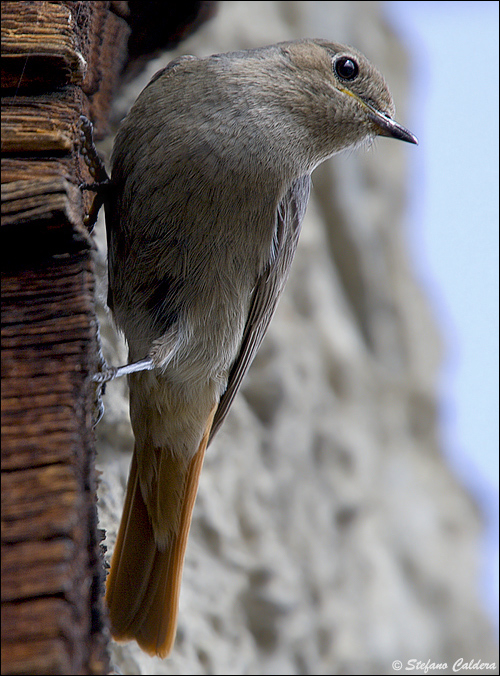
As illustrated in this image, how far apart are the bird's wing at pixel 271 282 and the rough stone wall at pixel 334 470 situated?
645mm

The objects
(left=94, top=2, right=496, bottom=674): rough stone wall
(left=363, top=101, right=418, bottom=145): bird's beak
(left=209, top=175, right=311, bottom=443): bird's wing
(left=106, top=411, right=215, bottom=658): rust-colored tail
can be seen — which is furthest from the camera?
(left=94, top=2, right=496, bottom=674): rough stone wall

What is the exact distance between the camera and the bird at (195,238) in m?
2.70

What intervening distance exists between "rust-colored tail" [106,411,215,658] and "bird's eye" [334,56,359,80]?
1.96 m

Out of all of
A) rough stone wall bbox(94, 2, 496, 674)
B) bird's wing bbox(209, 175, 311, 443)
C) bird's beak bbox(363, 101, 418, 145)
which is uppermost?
bird's beak bbox(363, 101, 418, 145)

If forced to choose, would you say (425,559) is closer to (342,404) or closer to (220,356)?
(342,404)

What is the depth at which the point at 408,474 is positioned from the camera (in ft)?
18.4

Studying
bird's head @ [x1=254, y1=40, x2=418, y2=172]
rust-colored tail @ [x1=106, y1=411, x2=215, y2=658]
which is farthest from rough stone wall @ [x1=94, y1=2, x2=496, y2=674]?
Result: bird's head @ [x1=254, y1=40, x2=418, y2=172]

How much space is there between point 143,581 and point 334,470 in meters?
2.30

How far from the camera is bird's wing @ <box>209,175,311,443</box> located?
9.89ft

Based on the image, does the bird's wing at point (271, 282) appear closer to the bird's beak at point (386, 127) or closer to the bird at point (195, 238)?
the bird at point (195, 238)

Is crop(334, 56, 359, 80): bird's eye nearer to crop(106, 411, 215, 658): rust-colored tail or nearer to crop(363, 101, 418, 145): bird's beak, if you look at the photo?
crop(363, 101, 418, 145): bird's beak

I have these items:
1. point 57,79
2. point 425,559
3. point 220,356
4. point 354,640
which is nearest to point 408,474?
point 425,559

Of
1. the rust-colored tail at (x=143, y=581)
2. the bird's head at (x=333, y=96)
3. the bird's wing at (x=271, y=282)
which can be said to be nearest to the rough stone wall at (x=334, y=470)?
the rust-colored tail at (x=143, y=581)

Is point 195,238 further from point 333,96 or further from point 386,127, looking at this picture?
point 386,127
